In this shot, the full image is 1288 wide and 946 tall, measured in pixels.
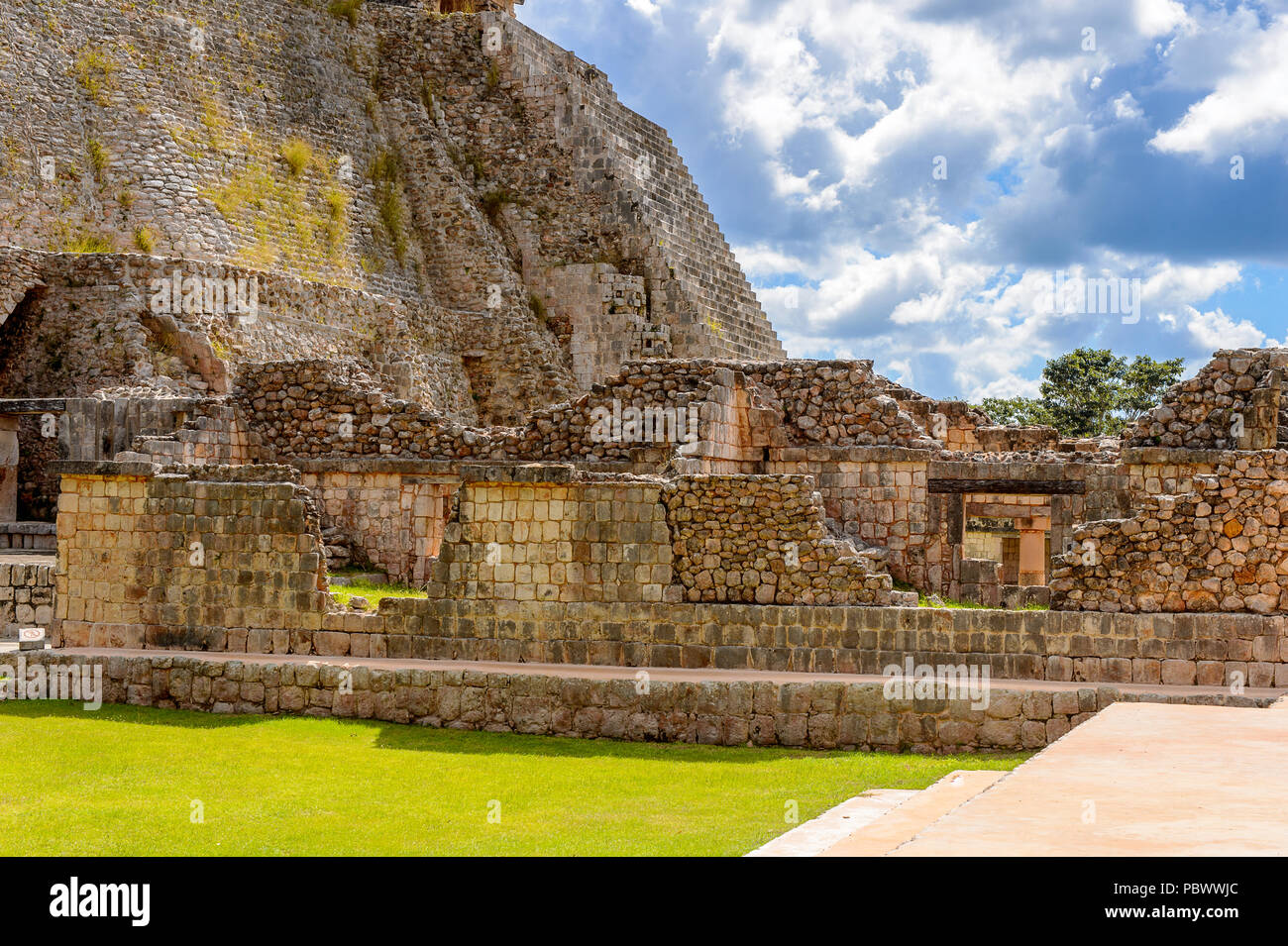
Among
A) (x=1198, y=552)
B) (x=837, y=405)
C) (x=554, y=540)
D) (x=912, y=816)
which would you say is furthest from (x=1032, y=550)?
(x=912, y=816)

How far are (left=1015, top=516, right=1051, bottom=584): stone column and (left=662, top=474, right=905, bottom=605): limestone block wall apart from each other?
10.9 metres

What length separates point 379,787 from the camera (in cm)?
984

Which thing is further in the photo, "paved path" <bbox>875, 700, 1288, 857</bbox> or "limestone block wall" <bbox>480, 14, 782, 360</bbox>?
"limestone block wall" <bbox>480, 14, 782, 360</bbox>

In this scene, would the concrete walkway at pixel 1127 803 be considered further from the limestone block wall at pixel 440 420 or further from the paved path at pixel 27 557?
the paved path at pixel 27 557

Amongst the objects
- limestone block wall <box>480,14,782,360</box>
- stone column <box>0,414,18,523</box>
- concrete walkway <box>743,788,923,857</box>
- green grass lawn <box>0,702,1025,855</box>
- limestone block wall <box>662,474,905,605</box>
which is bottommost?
green grass lawn <box>0,702,1025,855</box>

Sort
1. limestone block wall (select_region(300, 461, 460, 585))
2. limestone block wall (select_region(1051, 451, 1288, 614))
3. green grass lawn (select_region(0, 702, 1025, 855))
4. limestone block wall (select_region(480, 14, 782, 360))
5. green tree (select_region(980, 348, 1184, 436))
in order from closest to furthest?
1. green grass lawn (select_region(0, 702, 1025, 855))
2. limestone block wall (select_region(1051, 451, 1288, 614))
3. limestone block wall (select_region(300, 461, 460, 585))
4. limestone block wall (select_region(480, 14, 782, 360))
5. green tree (select_region(980, 348, 1184, 436))

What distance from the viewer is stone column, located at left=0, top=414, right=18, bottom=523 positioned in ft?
69.5

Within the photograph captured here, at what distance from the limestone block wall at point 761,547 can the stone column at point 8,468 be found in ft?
40.5

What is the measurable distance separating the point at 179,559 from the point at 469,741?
4.29 metres

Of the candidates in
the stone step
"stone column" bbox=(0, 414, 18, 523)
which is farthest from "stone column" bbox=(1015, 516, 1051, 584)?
"stone column" bbox=(0, 414, 18, 523)

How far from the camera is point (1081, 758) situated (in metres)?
7.58

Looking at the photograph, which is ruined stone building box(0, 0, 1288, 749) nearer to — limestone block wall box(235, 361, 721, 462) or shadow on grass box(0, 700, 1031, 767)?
limestone block wall box(235, 361, 721, 462)
